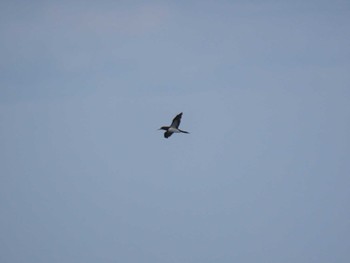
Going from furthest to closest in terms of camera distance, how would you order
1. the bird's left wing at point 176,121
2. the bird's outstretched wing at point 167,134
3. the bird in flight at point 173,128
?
the bird's outstretched wing at point 167,134, the bird in flight at point 173,128, the bird's left wing at point 176,121

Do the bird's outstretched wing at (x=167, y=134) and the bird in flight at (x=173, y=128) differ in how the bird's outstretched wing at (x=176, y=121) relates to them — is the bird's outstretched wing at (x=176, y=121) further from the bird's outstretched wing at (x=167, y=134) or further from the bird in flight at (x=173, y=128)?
the bird's outstretched wing at (x=167, y=134)

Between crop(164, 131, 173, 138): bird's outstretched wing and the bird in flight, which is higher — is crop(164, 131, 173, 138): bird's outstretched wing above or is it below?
below

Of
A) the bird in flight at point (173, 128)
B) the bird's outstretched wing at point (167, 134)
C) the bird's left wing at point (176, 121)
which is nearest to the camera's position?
the bird's left wing at point (176, 121)

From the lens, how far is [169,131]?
356ft

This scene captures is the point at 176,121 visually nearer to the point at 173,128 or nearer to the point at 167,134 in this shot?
the point at 173,128

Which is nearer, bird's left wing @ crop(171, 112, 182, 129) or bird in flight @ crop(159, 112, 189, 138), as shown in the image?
bird's left wing @ crop(171, 112, 182, 129)

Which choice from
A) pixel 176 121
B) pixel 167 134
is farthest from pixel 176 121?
pixel 167 134

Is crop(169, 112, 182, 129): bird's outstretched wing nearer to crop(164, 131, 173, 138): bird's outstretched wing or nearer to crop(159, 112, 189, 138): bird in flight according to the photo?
crop(159, 112, 189, 138): bird in flight

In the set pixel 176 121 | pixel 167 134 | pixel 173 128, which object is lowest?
pixel 167 134

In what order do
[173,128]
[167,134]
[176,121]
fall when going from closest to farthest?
[176,121] < [173,128] < [167,134]

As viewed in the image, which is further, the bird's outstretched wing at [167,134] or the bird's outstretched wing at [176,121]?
the bird's outstretched wing at [167,134]

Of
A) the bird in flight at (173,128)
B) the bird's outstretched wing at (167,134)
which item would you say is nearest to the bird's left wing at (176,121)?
the bird in flight at (173,128)

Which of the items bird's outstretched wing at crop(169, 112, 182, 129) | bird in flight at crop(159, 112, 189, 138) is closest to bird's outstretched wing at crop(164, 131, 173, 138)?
bird in flight at crop(159, 112, 189, 138)

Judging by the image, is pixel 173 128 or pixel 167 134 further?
pixel 167 134
